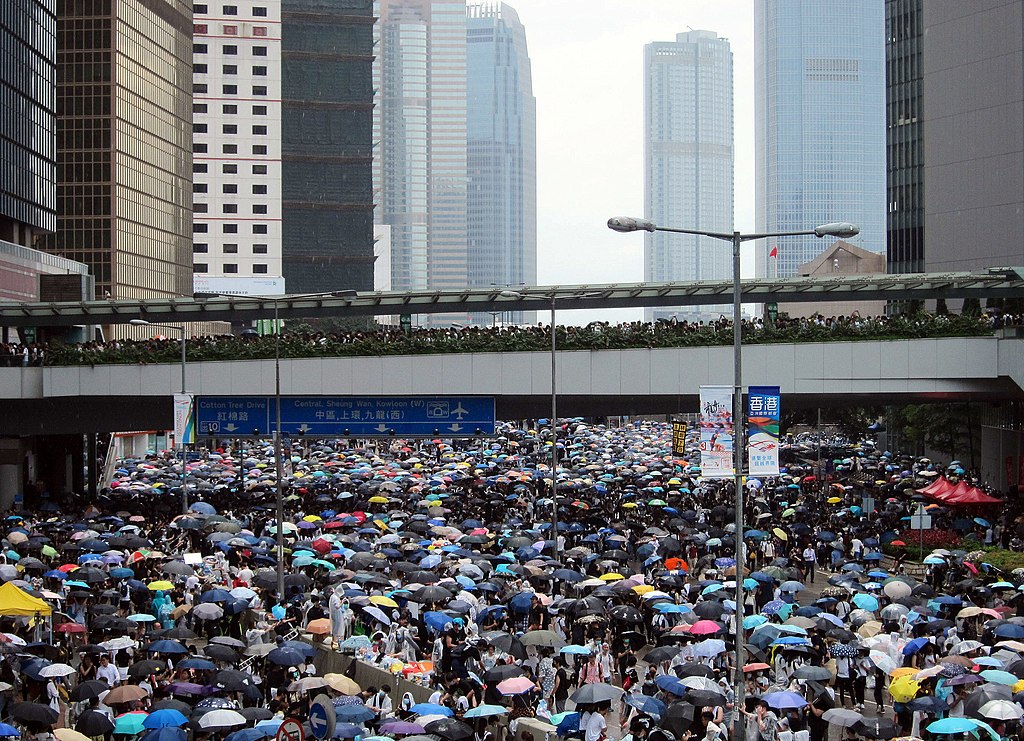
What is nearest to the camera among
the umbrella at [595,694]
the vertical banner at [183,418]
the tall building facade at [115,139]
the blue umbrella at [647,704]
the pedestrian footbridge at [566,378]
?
the blue umbrella at [647,704]

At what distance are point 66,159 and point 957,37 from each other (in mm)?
55356

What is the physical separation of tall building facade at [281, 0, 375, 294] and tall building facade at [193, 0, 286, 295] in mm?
12284

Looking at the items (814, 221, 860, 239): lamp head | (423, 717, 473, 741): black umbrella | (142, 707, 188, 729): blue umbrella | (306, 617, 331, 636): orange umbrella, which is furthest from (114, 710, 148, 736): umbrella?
(814, 221, 860, 239): lamp head

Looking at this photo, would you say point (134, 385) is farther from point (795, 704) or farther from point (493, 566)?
point (795, 704)

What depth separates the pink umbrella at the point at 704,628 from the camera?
19906 millimetres

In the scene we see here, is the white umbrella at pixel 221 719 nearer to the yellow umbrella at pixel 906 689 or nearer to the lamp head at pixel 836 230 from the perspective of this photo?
the yellow umbrella at pixel 906 689

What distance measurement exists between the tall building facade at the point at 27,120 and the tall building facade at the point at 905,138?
58.7 meters

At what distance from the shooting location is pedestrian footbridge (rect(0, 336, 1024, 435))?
3588 cm

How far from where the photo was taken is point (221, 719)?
15336 mm

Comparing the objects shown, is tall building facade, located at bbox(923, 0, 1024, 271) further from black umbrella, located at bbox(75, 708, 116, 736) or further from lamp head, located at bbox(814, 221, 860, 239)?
black umbrella, located at bbox(75, 708, 116, 736)

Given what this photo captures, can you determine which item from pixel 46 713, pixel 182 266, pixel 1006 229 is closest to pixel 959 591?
pixel 46 713

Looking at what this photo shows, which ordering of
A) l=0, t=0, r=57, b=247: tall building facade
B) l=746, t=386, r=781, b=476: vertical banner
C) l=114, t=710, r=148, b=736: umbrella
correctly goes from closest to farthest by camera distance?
l=114, t=710, r=148, b=736: umbrella → l=746, t=386, r=781, b=476: vertical banner → l=0, t=0, r=57, b=247: tall building facade

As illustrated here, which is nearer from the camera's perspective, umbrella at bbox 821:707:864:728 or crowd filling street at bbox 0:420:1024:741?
umbrella at bbox 821:707:864:728

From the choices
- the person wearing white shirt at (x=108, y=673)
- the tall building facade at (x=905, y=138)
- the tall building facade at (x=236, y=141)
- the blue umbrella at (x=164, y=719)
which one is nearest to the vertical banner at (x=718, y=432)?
the blue umbrella at (x=164, y=719)
